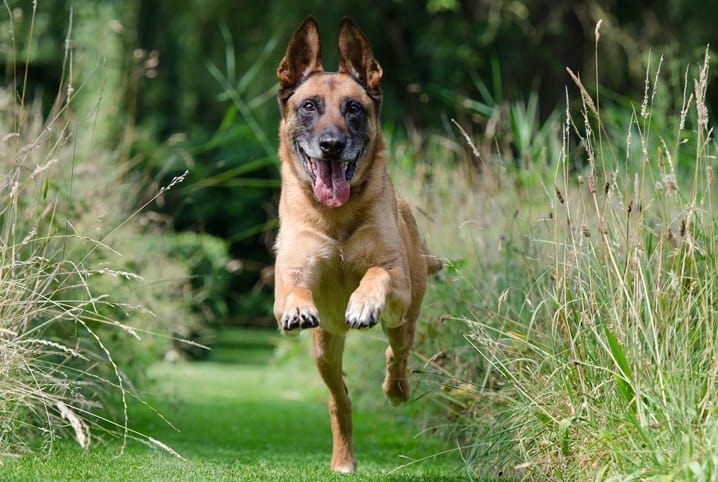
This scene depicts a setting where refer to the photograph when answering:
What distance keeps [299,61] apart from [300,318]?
198 cm

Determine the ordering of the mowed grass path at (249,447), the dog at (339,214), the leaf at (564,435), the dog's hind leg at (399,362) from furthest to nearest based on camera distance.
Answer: the dog's hind leg at (399,362), the dog at (339,214), the mowed grass path at (249,447), the leaf at (564,435)

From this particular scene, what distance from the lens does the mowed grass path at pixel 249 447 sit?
4.82 m

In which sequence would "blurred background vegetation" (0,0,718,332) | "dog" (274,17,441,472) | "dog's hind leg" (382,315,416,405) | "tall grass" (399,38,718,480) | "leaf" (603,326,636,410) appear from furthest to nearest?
1. "blurred background vegetation" (0,0,718,332)
2. "dog's hind leg" (382,315,416,405)
3. "dog" (274,17,441,472)
4. "leaf" (603,326,636,410)
5. "tall grass" (399,38,718,480)

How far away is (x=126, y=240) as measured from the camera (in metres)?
8.11

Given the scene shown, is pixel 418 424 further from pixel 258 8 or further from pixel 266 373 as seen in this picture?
pixel 258 8

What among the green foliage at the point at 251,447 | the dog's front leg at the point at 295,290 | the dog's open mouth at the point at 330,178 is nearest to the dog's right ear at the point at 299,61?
the dog's open mouth at the point at 330,178

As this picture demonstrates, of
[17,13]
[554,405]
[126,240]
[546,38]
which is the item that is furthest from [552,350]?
[546,38]

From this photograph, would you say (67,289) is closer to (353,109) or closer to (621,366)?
(353,109)

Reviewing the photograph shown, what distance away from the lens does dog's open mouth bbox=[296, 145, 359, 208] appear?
17.0 feet

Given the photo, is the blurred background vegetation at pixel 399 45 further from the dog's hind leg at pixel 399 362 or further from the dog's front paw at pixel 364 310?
the dog's front paw at pixel 364 310

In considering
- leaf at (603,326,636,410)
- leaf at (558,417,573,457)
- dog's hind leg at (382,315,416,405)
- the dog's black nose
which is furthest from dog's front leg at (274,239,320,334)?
leaf at (603,326,636,410)

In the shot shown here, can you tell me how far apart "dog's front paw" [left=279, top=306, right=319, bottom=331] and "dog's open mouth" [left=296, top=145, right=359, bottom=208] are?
2.95 feet

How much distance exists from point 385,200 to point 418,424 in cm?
213

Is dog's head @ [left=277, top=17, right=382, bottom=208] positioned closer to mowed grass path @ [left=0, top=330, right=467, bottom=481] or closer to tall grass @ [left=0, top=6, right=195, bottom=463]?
tall grass @ [left=0, top=6, right=195, bottom=463]
